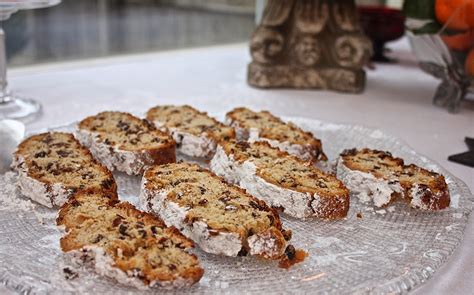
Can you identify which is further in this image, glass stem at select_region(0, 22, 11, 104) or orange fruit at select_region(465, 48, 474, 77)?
orange fruit at select_region(465, 48, 474, 77)

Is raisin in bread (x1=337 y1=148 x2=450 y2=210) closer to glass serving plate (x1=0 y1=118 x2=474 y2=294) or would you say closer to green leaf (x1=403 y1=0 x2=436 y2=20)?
glass serving plate (x1=0 y1=118 x2=474 y2=294)

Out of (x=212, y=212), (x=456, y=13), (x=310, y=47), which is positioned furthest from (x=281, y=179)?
(x=310, y=47)

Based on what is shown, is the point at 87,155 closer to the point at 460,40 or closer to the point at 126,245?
the point at 126,245

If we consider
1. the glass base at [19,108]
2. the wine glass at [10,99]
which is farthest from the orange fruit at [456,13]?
the glass base at [19,108]

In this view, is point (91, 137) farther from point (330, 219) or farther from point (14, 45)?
point (14, 45)

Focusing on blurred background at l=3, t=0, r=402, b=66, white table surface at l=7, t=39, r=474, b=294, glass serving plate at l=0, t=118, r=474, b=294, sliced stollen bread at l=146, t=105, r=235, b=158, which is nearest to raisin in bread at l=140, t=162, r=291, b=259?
glass serving plate at l=0, t=118, r=474, b=294

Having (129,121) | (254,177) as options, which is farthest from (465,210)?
(129,121)
